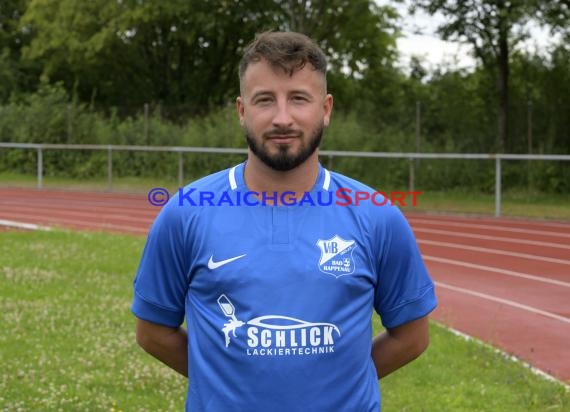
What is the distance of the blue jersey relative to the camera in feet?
7.22

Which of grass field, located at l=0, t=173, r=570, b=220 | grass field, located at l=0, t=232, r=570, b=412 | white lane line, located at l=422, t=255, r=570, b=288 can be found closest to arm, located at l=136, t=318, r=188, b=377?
grass field, located at l=0, t=232, r=570, b=412

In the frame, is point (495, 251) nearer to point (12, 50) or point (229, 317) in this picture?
point (229, 317)

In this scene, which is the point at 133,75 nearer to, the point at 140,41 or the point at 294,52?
the point at 140,41

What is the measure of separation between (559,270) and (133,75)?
25.7 m

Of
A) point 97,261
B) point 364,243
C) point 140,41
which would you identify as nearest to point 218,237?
point 364,243

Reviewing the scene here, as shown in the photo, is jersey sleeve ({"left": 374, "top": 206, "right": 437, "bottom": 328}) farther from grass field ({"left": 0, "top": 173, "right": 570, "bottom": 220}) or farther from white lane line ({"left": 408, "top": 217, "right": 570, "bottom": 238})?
grass field ({"left": 0, "top": 173, "right": 570, "bottom": 220})

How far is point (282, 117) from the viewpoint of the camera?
224 cm

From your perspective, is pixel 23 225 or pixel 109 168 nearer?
pixel 23 225

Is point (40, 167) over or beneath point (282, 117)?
beneath

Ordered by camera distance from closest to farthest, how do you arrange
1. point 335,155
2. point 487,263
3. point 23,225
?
1. point 487,263
2. point 23,225
3. point 335,155

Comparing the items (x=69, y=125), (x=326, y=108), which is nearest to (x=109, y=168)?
(x=69, y=125)

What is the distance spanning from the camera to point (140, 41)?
1292 inches

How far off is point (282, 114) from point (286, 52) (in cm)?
16

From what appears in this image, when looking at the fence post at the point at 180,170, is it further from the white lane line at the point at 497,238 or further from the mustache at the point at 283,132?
the mustache at the point at 283,132
